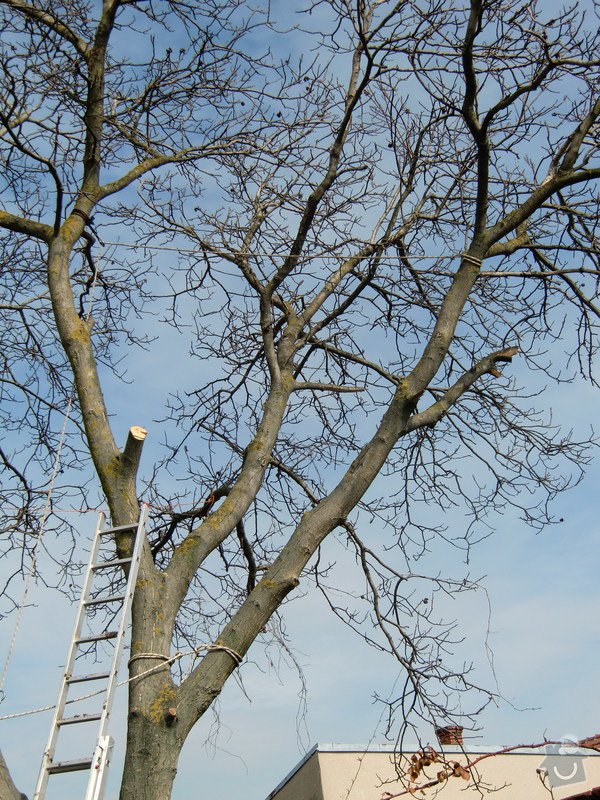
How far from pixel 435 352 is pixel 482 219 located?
1000mm

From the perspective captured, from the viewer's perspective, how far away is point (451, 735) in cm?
532

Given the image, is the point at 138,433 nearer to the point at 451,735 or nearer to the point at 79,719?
the point at 79,719

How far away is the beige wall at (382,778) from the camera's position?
1048cm

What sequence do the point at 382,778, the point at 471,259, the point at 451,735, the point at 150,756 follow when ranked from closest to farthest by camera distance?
the point at 150,756, the point at 451,735, the point at 471,259, the point at 382,778

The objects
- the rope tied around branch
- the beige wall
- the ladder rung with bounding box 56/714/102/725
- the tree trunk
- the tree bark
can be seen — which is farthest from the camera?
the beige wall

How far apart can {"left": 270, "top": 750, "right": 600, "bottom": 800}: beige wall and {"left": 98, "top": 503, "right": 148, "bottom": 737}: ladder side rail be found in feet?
21.9

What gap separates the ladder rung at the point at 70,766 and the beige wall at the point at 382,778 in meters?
6.83

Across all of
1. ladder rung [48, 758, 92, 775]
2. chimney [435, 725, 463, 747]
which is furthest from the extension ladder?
chimney [435, 725, 463, 747]

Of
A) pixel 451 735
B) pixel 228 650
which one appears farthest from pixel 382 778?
pixel 228 650

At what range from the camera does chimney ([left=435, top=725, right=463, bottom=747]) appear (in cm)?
505

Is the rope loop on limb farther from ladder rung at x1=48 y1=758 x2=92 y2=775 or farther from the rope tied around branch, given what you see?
the rope tied around branch

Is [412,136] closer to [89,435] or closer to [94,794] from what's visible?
[89,435]

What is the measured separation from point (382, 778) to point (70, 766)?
8073 millimetres

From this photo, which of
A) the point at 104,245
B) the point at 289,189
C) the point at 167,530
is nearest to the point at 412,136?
the point at 289,189
